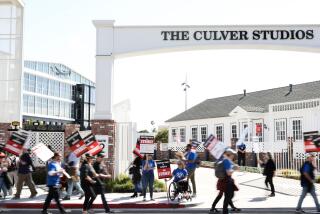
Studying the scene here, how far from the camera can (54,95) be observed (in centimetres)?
8662

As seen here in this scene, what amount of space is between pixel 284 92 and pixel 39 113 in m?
54.3

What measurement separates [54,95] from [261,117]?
5873 centimetres

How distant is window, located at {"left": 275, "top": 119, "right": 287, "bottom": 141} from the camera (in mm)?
30388

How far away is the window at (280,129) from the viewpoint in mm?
30388

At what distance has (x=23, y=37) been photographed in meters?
20.2

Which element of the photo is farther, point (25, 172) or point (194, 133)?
point (194, 133)

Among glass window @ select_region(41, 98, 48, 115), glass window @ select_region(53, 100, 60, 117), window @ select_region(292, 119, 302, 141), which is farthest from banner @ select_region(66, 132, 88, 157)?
glass window @ select_region(53, 100, 60, 117)

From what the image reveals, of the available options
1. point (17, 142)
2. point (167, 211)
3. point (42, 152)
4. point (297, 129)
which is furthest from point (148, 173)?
point (297, 129)

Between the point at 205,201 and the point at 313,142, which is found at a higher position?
the point at 313,142

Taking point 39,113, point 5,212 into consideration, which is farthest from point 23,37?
point 39,113

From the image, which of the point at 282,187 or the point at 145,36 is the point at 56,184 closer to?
the point at 145,36

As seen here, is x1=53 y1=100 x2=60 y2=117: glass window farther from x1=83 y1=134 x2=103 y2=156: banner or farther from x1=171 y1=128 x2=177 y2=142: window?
x1=83 y1=134 x2=103 y2=156: banner

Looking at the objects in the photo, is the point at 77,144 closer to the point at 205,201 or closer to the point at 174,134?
the point at 205,201

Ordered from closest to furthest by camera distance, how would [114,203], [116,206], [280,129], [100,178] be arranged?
[100,178] < [116,206] < [114,203] < [280,129]
